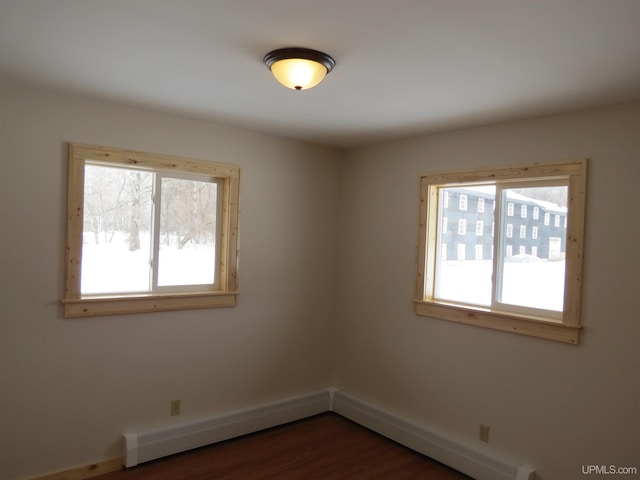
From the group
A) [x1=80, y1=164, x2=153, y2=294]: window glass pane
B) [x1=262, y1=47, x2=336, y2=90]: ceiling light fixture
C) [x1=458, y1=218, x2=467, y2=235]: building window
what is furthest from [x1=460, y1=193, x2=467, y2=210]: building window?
[x1=80, y1=164, x2=153, y2=294]: window glass pane

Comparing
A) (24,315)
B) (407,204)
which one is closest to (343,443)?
(407,204)

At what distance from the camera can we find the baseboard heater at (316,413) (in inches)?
128

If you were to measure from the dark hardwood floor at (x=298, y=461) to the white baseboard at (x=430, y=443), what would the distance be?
0.07 m

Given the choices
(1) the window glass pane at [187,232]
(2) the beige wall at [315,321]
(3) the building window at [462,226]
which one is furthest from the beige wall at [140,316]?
(3) the building window at [462,226]

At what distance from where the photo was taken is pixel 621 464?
106 inches

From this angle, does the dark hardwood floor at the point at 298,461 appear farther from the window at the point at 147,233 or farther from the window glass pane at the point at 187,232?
the window glass pane at the point at 187,232

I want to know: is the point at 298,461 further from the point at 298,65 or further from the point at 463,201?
the point at 298,65

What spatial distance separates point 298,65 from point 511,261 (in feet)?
7.25

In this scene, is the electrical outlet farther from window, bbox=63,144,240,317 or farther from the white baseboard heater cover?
window, bbox=63,144,240,317

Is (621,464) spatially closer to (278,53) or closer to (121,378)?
(278,53)

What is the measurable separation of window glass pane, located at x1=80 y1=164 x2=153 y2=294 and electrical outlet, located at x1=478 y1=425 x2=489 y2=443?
285 centimetres

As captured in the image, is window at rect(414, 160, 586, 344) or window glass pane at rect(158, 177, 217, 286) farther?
window glass pane at rect(158, 177, 217, 286)

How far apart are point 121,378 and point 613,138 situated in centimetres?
380

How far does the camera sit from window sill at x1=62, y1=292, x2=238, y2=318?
311cm
